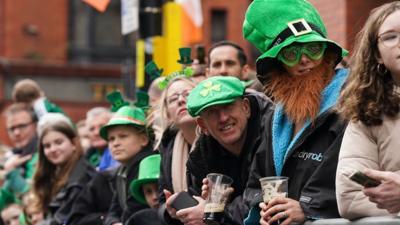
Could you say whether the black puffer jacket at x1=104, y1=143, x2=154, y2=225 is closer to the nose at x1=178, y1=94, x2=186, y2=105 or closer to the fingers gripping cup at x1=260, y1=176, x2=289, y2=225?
the nose at x1=178, y1=94, x2=186, y2=105

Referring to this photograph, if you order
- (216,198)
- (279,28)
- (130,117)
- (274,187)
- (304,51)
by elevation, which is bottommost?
(216,198)

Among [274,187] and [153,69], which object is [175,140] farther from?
[274,187]

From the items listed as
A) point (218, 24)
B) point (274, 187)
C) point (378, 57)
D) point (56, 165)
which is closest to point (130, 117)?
point (56, 165)

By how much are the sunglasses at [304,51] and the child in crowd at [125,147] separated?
9.17 ft

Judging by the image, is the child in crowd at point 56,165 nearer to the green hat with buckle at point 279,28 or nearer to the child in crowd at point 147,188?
the child in crowd at point 147,188

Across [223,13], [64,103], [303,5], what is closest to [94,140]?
[303,5]

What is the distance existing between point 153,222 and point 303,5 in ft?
7.62

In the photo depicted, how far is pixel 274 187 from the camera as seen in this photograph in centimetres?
482

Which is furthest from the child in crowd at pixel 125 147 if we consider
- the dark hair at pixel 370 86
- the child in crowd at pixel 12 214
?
the dark hair at pixel 370 86

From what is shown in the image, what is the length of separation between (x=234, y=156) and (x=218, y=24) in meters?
25.8

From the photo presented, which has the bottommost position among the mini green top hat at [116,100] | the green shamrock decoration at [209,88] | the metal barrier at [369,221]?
the mini green top hat at [116,100]

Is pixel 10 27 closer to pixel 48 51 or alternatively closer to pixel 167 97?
pixel 48 51

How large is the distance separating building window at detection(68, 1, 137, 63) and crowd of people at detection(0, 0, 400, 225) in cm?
2112

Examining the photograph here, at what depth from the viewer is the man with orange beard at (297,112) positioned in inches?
190
